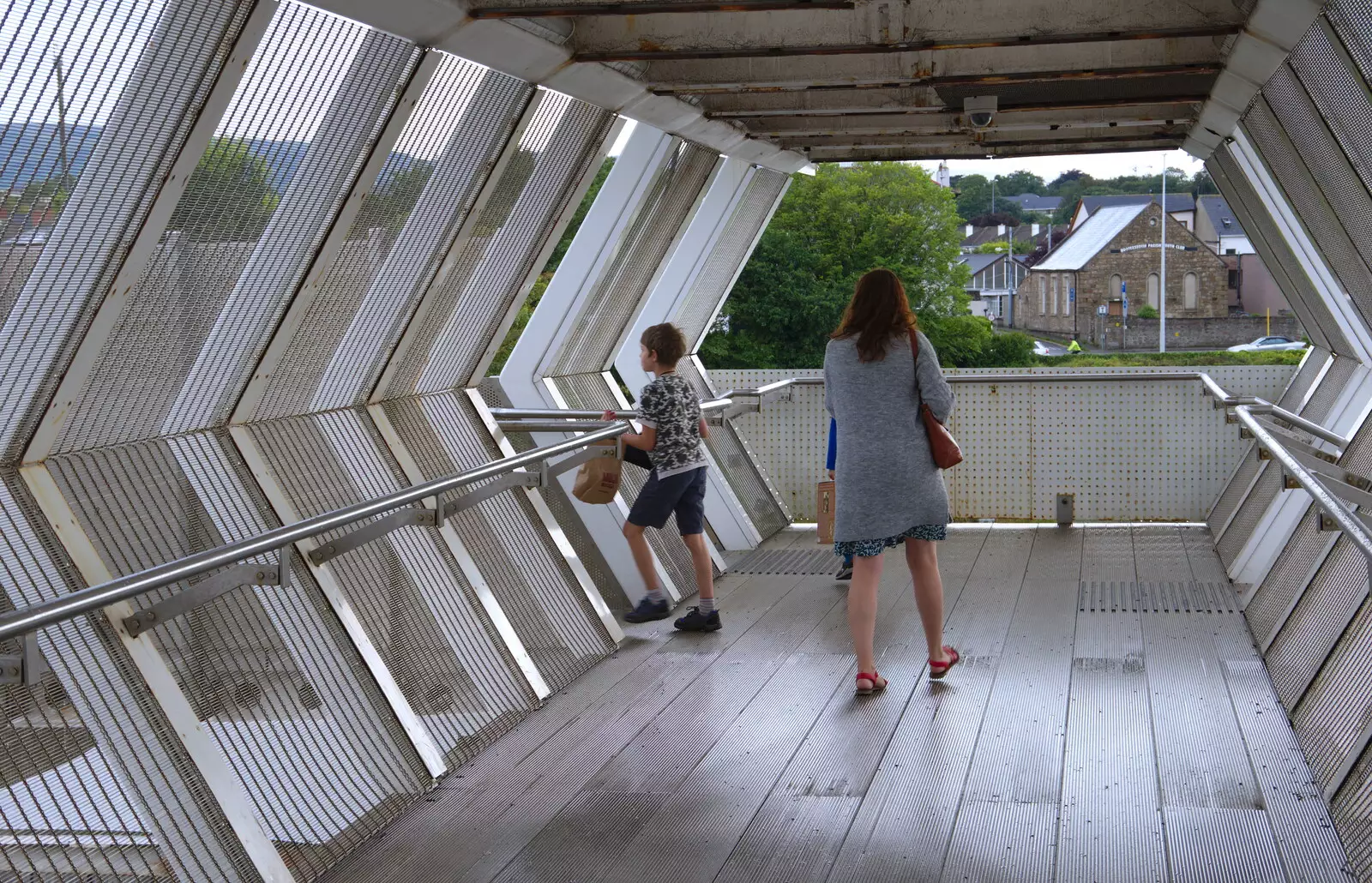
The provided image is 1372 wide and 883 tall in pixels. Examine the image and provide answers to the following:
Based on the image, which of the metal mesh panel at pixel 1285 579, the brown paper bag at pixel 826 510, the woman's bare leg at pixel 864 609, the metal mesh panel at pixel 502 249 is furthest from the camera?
the brown paper bag at pixel 826 510

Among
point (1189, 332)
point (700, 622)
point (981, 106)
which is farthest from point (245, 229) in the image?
point (1189, 332)

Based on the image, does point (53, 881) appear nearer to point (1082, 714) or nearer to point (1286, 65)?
point (1082, 714)

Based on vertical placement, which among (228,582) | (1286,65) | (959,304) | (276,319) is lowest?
(959,304)

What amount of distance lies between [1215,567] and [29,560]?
7.27 m

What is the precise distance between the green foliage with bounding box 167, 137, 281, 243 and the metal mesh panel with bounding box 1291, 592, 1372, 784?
3.77 metres

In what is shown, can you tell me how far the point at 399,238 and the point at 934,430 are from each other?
2257mm

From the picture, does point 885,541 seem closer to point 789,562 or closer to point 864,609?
point 864,609

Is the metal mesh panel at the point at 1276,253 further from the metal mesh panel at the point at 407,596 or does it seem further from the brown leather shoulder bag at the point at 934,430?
the metal mesh panel at the point at 407,596

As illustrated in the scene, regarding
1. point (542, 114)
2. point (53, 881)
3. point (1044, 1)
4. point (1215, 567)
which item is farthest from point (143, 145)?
point (1215, 567)

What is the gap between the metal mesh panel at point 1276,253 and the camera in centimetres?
957

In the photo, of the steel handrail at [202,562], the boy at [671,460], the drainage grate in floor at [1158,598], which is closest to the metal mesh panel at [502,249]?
the boy at [671,460]

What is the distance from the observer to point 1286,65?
19.0ft

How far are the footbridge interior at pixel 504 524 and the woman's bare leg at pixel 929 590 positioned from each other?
0.21m

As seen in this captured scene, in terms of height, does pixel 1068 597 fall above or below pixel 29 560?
below
